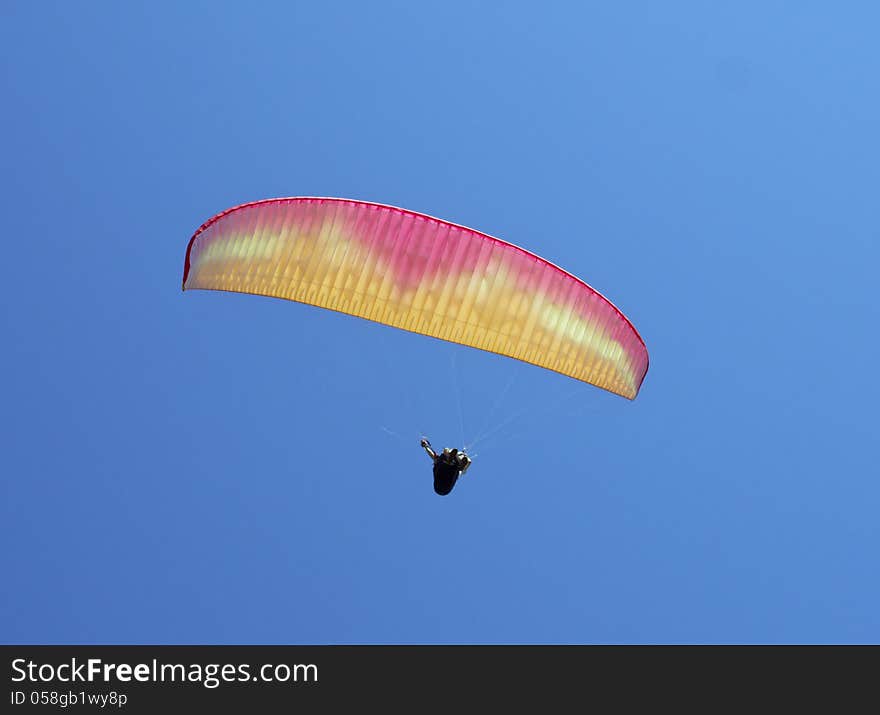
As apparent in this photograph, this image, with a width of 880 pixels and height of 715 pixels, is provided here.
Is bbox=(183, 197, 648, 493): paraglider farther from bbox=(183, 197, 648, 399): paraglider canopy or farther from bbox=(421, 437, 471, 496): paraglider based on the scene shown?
bbox=(421, 437, 471, 496): paraglider

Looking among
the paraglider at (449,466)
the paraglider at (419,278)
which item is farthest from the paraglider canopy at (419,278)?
the paraglider at (449,466)

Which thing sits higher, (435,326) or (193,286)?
(193,286)

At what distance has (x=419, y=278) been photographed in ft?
57.9

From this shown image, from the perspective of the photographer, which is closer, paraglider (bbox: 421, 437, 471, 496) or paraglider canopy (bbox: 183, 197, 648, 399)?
paraglider canopy (bbox: 183, 197, 648, 399)

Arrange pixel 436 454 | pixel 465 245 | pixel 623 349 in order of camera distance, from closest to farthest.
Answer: pixel 465 245
pixel 623 349
pixel 436 454

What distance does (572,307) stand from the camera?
60.4 ft

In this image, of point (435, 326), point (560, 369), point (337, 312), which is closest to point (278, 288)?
point (337, 312)

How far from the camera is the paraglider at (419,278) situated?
693 inches

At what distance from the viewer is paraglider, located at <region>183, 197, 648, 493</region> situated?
1761 cm

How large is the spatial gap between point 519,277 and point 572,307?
124 centimetres

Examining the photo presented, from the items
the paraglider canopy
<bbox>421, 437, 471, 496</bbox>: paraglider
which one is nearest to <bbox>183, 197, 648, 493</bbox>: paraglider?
the paraglider canopy

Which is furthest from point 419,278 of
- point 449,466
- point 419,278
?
point 449,466

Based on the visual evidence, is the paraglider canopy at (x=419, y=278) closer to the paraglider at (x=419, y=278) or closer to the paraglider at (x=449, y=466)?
the paraglider at (x=419, y=278)

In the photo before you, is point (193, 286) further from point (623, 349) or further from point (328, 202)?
point (623, 349)
